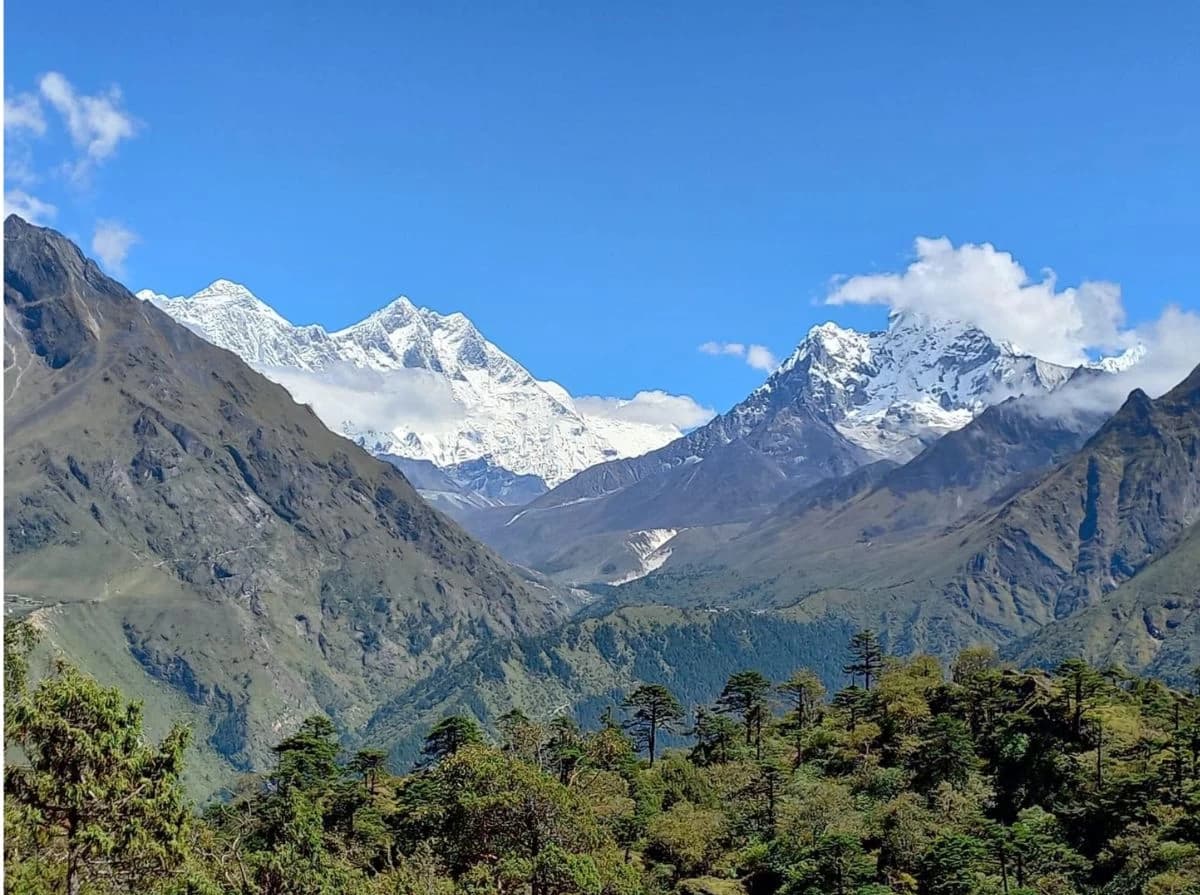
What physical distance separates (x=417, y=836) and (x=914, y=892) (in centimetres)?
3887

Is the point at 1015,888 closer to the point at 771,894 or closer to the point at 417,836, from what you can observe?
the point at 771,894

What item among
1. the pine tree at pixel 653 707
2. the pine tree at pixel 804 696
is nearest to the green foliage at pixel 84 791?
the pine tree at pixel 653 707

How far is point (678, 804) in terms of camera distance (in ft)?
359

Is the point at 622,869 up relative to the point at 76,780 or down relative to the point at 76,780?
down

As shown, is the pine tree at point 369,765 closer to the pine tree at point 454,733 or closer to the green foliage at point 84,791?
the pine tree at point 454,733

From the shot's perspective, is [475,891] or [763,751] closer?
[475,891]

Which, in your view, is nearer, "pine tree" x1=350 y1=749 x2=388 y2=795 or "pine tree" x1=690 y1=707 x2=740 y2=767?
"pine tree" x1=350 y1=749 x2=388 y2=795

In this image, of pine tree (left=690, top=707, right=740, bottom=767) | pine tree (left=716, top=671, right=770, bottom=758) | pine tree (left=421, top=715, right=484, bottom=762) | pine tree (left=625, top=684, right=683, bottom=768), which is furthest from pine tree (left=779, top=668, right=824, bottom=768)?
pine tree (left=421, top=715, right=484, bottom=762)

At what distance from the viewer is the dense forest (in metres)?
39.5

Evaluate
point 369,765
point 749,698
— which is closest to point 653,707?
point 749,698

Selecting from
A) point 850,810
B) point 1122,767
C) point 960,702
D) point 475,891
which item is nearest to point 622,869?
point 475,891

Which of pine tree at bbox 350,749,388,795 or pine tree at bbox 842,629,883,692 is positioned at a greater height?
pine tree at bbox 842,629,883,692

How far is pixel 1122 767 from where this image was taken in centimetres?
8962

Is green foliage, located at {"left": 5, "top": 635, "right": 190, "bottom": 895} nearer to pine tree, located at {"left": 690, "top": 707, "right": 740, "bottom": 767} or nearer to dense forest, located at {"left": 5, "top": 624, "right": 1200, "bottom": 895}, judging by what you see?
dense forest, located at {"left": 5, "top": 624, "right": 1200, "bottom": 895}
